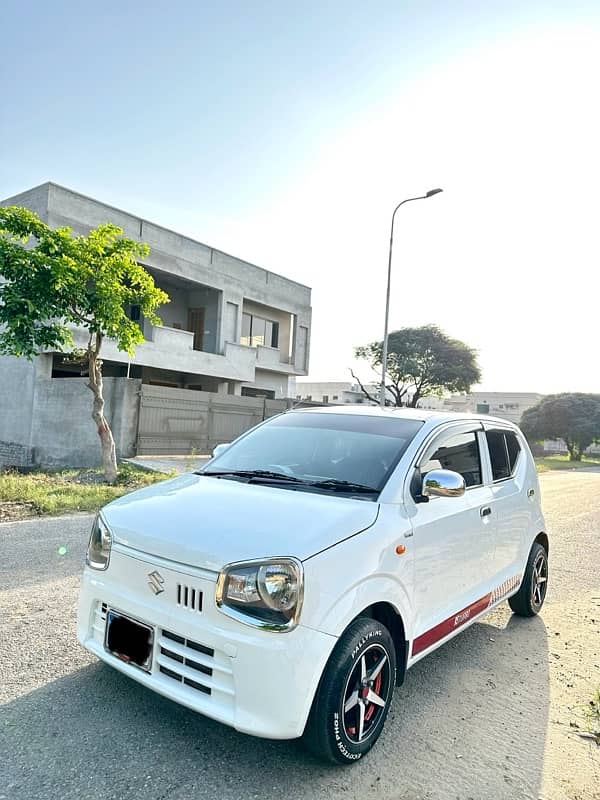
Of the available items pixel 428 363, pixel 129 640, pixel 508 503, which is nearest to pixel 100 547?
pixel 129 640

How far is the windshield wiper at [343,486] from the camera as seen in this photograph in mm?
3196

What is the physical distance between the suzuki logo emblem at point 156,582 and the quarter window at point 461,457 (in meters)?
1.73

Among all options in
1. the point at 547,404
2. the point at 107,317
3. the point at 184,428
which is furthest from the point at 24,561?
the point at 547,404

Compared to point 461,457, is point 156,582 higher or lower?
lower

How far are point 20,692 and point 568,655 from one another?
367 centimetres

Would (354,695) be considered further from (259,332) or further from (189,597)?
(259,332)

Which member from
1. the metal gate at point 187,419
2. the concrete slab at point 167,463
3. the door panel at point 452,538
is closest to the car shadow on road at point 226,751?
the door panel at point 452,538

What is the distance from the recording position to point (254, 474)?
11.7 ft

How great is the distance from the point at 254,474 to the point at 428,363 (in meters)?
38.4

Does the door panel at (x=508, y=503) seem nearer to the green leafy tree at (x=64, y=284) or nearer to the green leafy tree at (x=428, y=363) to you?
the green leafy tree at (x=64, y=284)

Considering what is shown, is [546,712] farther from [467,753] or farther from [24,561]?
[24,561]

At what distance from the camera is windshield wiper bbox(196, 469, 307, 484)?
344 centimetres

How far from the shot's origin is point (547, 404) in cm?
5341

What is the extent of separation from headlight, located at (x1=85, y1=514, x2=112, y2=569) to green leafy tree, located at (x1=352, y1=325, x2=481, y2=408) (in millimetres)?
37314
